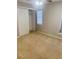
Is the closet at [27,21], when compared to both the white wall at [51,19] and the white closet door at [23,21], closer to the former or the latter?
the white closet door at [23,21]

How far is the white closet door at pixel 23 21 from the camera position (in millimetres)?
1001

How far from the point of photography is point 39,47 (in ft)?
3.71

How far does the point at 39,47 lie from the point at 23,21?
0.38m

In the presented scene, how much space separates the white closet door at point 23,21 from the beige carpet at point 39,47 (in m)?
0.07

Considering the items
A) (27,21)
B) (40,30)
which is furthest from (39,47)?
(27,21)

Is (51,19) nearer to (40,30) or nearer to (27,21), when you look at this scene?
(40,30)

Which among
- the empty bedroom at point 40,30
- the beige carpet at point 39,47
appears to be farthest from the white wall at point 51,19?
the beige carpet at point 39,47

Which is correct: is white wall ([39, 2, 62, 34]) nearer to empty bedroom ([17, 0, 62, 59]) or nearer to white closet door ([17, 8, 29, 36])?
empty bedroom ([17, 0, 62, 59])

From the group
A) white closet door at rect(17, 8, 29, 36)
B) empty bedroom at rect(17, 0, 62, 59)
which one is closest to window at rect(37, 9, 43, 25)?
empty bedroom at rect(17, 0, 62, 59)

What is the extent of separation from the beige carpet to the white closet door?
72 mm

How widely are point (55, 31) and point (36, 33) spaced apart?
0.24 m
